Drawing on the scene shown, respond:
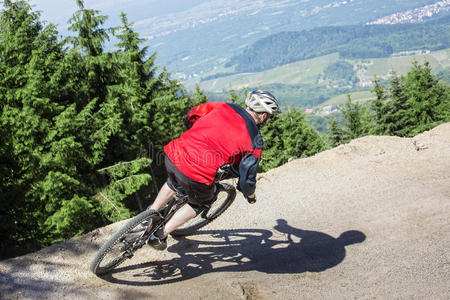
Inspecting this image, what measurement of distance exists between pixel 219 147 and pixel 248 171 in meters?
0.47

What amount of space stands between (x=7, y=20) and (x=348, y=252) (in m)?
17.6

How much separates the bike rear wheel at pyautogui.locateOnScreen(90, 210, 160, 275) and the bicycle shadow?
0.42m

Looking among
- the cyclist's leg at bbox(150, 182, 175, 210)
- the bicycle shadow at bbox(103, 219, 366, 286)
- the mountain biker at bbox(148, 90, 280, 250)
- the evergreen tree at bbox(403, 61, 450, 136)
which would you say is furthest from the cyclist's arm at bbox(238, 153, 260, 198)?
the evergreen tree at bbox(403, 61, 450, 136)

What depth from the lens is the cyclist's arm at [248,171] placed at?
3.86m

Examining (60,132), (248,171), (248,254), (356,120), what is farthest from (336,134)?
(248,171)

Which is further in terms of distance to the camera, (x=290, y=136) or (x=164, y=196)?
(x=290, y=136)

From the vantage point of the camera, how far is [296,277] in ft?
18.6

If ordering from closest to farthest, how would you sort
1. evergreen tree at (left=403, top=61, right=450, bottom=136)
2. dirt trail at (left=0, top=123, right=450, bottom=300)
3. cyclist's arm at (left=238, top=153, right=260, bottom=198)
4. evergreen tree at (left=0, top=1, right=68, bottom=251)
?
cyclist's arm at (left=238, top=153, right=260, bottom=198) < dirt trail at (left=0, top=123, right=450, bottom=300) < evergreen tree at (left=0, top=1, right=68, bottom=251) < evergreen tree at (left=403, top=61, right=450, bottom=136)

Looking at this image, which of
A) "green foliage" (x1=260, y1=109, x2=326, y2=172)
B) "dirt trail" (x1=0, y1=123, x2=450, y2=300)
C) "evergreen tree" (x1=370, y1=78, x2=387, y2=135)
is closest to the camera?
"dirt trail" (x1=0, y1=123, x2=450, y2=300)

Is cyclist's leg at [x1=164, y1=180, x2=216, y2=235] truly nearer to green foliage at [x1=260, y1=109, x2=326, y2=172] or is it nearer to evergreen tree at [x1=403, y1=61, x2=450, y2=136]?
green foliage at [x1=260, y1=109, x2=326, y2=172]

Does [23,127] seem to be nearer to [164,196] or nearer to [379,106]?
[164,196]

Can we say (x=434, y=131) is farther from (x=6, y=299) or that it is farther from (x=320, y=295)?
(x=6, y=299)

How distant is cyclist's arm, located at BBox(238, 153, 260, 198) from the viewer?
386 cm

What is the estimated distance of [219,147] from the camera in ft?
13.0
